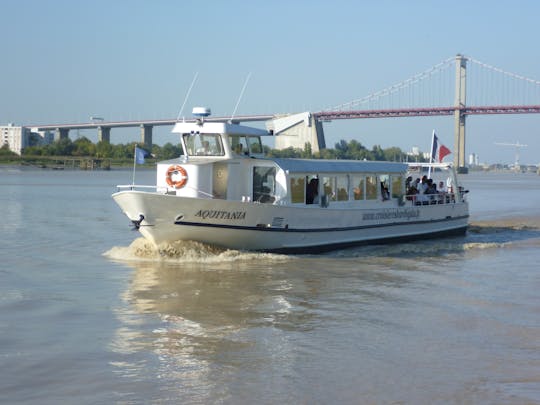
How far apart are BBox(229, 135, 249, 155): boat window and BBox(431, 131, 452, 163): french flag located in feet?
31.1

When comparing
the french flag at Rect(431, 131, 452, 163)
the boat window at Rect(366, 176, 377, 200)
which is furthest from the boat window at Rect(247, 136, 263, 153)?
the french flag at Rect(431, 131, 452, 163)

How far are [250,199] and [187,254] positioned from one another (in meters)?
1.83

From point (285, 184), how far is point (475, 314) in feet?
21.4

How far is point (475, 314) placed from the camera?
10.9 m

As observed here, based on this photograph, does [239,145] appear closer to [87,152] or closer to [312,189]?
[312,189]

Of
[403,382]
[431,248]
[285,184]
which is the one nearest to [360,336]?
[403,382]

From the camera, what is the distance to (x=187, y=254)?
51.3ft

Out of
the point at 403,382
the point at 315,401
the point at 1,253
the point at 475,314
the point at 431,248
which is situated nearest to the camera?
the point at 315,401

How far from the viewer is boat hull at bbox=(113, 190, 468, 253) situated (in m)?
15.1

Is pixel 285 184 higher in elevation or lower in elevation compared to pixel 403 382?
higher

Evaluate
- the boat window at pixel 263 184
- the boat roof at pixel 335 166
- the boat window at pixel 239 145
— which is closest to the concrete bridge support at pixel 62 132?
the boat roof at pixel 335 166

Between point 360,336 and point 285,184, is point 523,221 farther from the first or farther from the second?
point 360,336

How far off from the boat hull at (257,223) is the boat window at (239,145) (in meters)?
1.52

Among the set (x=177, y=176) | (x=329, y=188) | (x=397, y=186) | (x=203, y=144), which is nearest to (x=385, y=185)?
(x=397, y=186)
